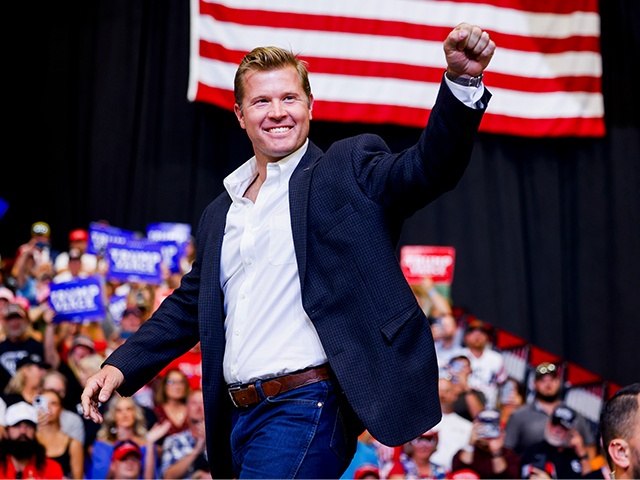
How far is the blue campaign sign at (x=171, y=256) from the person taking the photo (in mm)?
7453

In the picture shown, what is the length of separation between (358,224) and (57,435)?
11.1 ft

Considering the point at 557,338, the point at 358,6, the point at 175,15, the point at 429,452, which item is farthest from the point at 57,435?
the point at 557,338

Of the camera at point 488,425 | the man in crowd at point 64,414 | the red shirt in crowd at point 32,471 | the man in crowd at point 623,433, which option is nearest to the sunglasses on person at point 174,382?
the man in crowd at point 64,414

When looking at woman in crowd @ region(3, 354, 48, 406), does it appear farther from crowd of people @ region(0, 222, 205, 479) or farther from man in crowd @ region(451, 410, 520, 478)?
man in crowd @ region(451, 410, 520, 478)

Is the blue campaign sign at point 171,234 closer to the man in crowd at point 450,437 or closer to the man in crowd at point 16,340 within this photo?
the man in crowd at point 16,340

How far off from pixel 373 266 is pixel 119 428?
3.36 meters

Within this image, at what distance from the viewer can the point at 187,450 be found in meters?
4.34

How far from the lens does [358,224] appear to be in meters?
1.62

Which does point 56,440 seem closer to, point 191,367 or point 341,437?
point 191,367

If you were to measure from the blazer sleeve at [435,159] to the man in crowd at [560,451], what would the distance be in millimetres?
3314

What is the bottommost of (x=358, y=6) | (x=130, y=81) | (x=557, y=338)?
(x=557, y=338)

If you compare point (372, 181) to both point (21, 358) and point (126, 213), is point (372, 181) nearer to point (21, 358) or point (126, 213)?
point (21, 358)

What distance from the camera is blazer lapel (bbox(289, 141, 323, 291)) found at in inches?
64.9

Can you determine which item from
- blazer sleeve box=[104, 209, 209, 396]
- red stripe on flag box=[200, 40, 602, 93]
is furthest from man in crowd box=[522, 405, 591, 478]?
red stripe on flag box=[200, 40, 602, 93]
